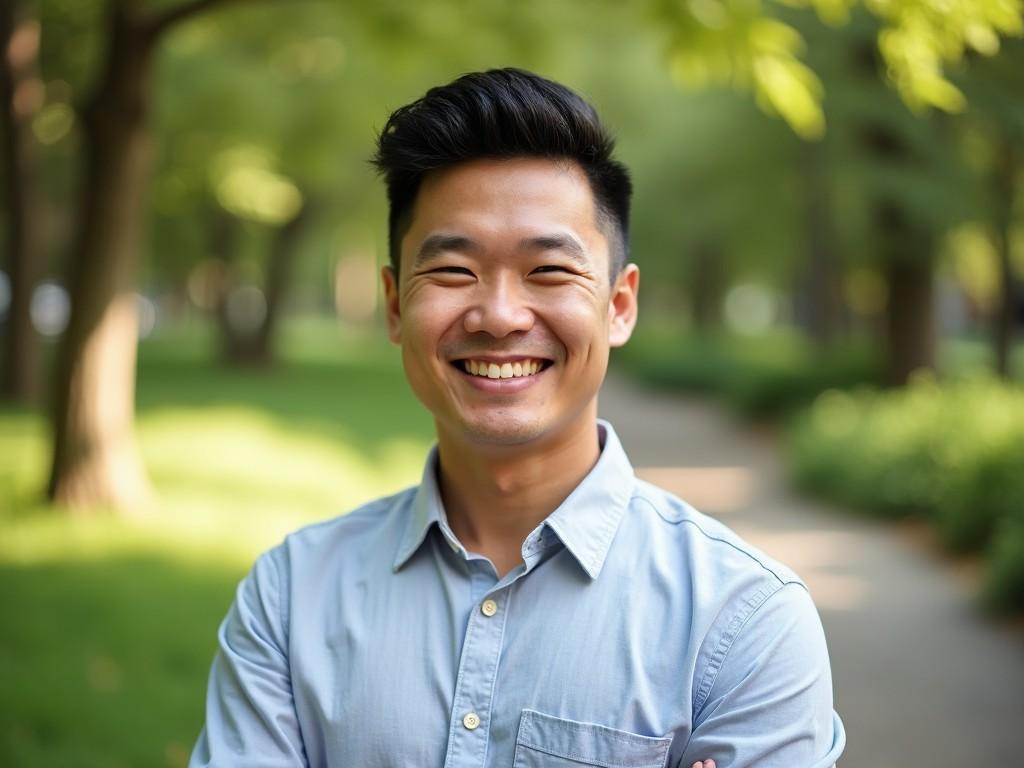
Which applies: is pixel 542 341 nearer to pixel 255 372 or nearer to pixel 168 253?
pixel 255 372

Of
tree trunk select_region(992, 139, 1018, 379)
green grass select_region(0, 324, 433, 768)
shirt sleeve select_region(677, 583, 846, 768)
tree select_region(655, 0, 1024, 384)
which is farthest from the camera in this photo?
tree trunk select_region(992, 139, 1018, 379)

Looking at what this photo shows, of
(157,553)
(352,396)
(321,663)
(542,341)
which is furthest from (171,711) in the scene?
(352,396)

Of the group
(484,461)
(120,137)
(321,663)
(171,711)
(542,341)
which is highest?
(120,137)

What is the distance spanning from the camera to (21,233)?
1598 cm

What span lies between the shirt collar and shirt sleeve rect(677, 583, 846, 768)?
321 millimetres

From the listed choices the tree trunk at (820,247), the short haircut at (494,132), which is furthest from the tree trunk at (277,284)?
the short haircut at (494,132)

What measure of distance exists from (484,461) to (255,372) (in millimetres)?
21912

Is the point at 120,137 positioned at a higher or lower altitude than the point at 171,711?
higher

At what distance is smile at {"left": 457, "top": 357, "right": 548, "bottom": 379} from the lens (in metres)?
2.17

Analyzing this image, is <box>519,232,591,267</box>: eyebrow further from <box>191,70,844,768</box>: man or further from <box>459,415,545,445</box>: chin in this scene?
<box>459,415,545,445</box>: chin

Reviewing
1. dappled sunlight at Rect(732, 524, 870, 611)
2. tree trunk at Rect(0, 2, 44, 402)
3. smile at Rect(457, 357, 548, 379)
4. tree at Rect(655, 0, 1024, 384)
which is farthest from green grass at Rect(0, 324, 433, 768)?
tree at Rect(655, 0, 1024, 384)

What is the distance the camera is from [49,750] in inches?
181

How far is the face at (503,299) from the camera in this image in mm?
2154

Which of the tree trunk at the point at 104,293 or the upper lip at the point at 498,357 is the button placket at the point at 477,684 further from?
the tree trunk at the point at 104,293
